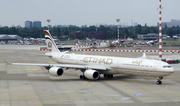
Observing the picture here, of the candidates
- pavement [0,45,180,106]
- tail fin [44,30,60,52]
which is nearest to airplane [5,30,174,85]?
pavement [0,45,180,106]

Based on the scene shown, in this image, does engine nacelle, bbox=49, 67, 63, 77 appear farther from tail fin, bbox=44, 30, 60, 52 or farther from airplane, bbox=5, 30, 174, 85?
tail fin, bbox=44, 30, 60, 52

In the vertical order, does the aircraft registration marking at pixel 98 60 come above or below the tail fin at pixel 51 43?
below

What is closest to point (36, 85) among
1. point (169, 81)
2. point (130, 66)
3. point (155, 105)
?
point (130, 66)

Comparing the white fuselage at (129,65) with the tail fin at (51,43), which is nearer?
the white fuselage at (129,65)

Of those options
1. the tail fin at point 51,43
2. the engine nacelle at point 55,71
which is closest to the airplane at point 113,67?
the engine nacelle at point 55,71

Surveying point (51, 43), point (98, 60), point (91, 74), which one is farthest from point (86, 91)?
point (51, 43)

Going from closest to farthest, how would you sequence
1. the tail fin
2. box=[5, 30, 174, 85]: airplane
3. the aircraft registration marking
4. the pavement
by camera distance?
the pavement
box=[5, 30, 174, 85]: airplane
the aircraft registration marking
the tail fin

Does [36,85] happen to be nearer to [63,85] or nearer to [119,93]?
[63,85]

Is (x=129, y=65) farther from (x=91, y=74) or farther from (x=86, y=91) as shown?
(x=86, y=91)

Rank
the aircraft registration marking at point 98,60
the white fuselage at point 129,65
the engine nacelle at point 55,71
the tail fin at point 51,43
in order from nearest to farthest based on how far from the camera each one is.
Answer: the white fuselage at point 129,65, the engine nacelle at point 55,71, the aircraft registration marking at point 98,60, the tail fin at point 51,43

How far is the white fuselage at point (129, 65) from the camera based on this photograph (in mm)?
32656

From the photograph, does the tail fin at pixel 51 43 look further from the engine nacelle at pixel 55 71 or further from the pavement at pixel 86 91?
the engine nacelle at pixel 55 71

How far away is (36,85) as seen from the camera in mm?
32875

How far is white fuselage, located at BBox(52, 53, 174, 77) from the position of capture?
3266 cm
